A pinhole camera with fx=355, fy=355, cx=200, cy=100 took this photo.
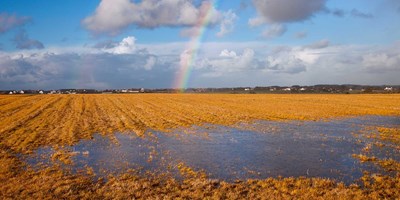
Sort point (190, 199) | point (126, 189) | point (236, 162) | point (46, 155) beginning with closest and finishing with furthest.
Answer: point (190, 199)
point (126, 189)
point (236, 162)
point (46, 155)

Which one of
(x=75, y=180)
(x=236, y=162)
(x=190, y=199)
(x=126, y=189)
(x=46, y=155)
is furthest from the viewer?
(x=46, y=155)

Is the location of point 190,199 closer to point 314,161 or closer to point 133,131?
point 314,161

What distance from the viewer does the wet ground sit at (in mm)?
15039

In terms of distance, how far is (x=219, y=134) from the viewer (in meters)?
26.1

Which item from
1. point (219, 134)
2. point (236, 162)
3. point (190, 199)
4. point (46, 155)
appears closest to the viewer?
point (190, 199)

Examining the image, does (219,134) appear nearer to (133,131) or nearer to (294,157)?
(133,131)

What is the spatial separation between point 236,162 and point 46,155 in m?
9.57

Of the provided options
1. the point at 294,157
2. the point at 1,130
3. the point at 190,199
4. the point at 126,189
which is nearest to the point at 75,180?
the point at 126,189

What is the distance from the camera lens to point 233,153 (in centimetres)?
1897

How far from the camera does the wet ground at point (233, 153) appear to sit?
49.3ft

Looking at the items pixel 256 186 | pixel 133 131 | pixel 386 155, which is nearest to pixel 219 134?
pixel 133 131

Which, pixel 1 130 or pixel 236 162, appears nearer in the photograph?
pixel 236 162

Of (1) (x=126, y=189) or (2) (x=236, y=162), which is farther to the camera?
(2) (x=236, y=162)

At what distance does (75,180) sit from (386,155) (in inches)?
587
